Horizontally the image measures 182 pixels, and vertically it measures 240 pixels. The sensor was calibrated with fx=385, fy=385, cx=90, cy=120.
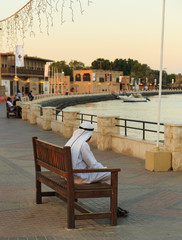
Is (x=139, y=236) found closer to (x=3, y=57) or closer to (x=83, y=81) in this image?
(x=3, y=57)

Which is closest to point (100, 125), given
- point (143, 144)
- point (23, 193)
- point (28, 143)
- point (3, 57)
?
point (143, 144)

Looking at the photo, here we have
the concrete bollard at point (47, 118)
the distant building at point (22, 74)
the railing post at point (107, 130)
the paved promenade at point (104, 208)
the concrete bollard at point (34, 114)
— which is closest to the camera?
the paved promenade at point (104, 208)

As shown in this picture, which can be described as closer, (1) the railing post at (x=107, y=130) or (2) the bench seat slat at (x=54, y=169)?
(2) the bench seat slat at (x=54, y=169)

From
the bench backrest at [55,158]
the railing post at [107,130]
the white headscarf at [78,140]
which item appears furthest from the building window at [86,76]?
the white headscarf at [78,140]

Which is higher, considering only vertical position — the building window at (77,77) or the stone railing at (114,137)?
the building window at (77,77)

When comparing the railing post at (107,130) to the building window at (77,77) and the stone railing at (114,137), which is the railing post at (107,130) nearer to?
the stone railing at (114,137)

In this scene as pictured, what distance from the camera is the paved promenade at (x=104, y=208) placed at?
521 cm

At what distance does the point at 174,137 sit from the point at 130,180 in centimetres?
181

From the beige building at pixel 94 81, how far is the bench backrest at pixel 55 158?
135 meters

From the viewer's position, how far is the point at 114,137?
42.1 ft

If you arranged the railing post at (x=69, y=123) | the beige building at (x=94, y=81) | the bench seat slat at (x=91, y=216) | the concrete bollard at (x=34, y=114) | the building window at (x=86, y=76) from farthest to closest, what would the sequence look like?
the building window at (x=86, y=76) < the beige building at (x=94, y=81) < the concrete bollard at (x=34, y=114) < the railing post at (x=69, y=123) < the bench seat slat at (x=91, y=216)

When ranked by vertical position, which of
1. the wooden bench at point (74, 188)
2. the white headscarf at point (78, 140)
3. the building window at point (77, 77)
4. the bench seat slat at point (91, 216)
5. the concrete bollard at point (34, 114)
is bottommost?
the concrete bollard at point (34, 114)

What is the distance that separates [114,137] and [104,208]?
6508 millimetres

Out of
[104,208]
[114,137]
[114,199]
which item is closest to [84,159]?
[114,199]
